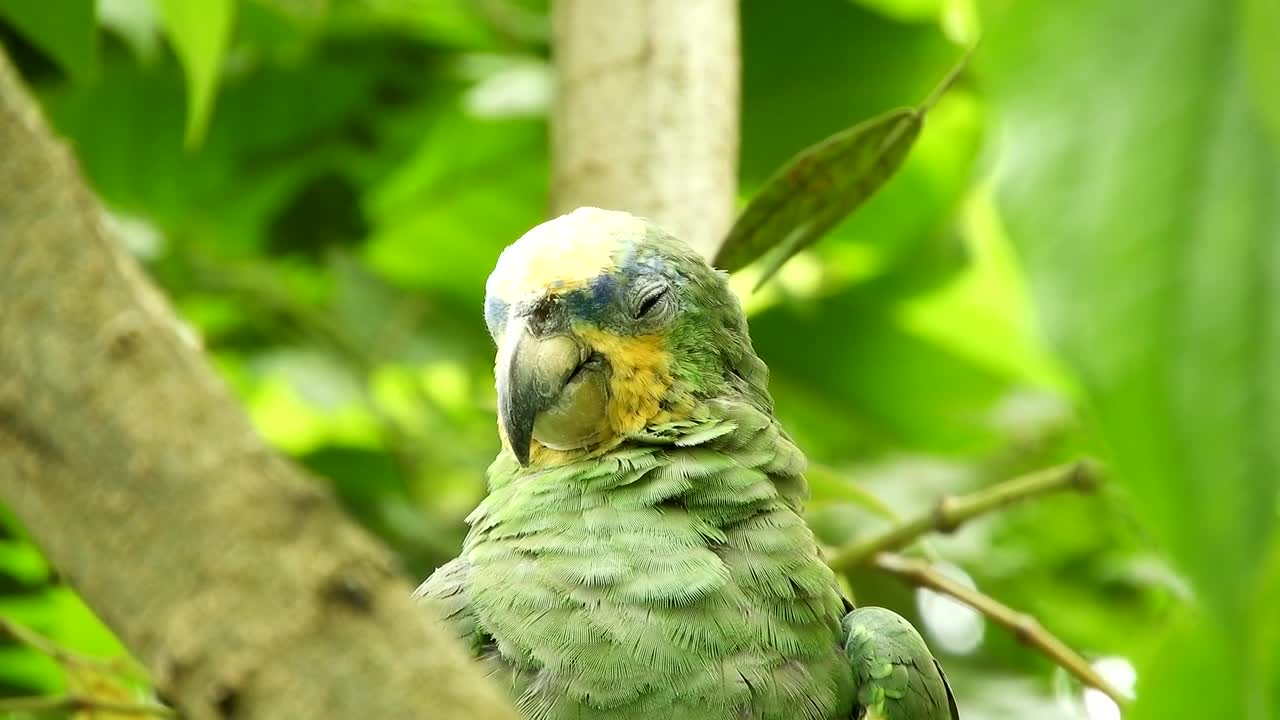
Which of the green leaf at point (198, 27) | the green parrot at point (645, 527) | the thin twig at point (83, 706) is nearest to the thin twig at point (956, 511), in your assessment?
the green parrot at point (645, 527)

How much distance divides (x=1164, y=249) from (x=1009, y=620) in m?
1.13

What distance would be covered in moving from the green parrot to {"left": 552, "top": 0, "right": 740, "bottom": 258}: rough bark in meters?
0.16

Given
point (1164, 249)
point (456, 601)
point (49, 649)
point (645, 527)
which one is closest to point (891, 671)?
point (645, 527)

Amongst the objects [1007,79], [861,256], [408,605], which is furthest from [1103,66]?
[861,256]

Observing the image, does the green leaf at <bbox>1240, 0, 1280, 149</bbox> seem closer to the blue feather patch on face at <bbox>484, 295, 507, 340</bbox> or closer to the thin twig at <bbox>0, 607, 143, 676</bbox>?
the blue feather patch on face at <bbox>484, 295, 507, 340</bbox>

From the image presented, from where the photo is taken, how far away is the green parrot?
1.32 m

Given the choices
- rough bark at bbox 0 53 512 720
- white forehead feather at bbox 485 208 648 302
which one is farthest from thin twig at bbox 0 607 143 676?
rough bark at bbox 0 53 512 720

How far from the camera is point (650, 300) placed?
65.9 inches

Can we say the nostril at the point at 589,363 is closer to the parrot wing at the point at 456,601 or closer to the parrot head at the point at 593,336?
the parrot head at the point at 593,336

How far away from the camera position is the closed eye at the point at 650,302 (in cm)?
167

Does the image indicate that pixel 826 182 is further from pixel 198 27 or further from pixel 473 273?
pixel 473 273

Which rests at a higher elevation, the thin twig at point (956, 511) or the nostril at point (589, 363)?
the thin twig at point (956, 511)

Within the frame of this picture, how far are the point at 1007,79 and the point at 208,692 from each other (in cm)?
49

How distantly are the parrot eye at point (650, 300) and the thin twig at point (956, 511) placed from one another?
393 mm
